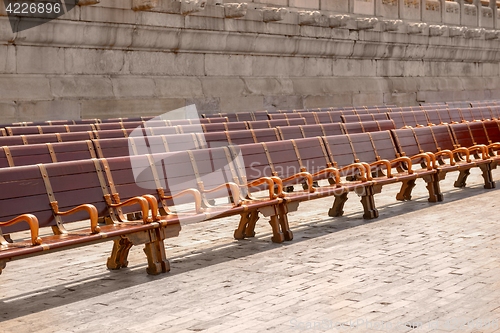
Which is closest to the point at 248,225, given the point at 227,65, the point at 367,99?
the point at 227,65

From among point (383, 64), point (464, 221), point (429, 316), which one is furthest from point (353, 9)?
point (429, 316)

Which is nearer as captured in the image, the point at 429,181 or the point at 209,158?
the point at 209,158

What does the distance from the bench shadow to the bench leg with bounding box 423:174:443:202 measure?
72 cm

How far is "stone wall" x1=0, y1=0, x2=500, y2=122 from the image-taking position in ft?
55.3

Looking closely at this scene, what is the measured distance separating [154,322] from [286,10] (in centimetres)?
1866

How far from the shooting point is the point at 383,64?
90.9ft

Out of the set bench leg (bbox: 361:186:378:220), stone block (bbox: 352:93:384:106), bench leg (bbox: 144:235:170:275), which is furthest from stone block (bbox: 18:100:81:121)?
stone block (bbox: 352:93:384:106)

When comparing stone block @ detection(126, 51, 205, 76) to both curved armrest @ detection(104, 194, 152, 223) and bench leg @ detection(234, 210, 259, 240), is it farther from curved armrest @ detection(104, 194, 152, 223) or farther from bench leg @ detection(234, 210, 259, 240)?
curved armrest @ detection(104, 194, 152, 223)

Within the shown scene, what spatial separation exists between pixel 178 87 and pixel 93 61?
2594 millimetres

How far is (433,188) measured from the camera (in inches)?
403

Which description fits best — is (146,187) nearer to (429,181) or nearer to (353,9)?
(429,181)

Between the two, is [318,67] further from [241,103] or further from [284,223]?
[284,223]

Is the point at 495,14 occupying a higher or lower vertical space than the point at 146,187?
higher

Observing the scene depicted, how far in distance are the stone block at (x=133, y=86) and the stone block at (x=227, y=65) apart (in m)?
2.27
